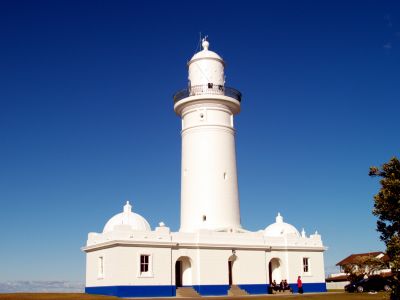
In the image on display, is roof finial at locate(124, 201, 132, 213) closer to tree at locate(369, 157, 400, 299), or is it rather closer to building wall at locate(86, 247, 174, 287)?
building wall at locate(86, 247, 174, 287)

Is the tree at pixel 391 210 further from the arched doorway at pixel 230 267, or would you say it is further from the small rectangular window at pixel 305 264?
the small rectangular window at pixel 305 264

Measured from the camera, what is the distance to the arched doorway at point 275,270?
40.7 m

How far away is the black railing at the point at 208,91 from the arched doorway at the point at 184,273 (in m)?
13.3

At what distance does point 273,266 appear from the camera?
135ft

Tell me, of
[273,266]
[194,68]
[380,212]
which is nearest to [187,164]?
[194,68]

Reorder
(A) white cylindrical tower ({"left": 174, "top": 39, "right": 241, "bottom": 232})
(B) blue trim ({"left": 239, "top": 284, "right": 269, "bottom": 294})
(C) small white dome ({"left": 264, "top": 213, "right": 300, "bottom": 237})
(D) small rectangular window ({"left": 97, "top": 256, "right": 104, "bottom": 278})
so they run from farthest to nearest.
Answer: (C) small white dome ({"left": 264, "top": 213, "right": 300, "bottom": 237})
(A) white cylindrical tower ({"left": 174, "top": 39, "right": 241, "bottom": 232})
(B) blue trim ({"left": 239, "top": 284, "right": 269, "bottom": 294})
(D) small rectangular window ({"left": 97, "top": 256, "right": 104, "bottom": 278})

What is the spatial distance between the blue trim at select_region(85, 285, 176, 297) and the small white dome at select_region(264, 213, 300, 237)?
13.5m

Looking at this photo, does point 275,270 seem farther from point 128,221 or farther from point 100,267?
point 100,267

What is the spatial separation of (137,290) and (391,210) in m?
19.0

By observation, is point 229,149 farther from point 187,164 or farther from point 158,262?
point 158,262

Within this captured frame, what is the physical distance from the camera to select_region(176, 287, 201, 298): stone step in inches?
1373

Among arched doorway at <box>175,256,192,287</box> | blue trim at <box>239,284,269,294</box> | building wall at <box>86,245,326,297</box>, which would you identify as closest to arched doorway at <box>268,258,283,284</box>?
building wall at <box>86,245,326,297</box>

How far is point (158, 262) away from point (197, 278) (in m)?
3.20

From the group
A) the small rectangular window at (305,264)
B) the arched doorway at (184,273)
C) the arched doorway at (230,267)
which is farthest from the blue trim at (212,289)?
the small rectangular window at (305,264)
